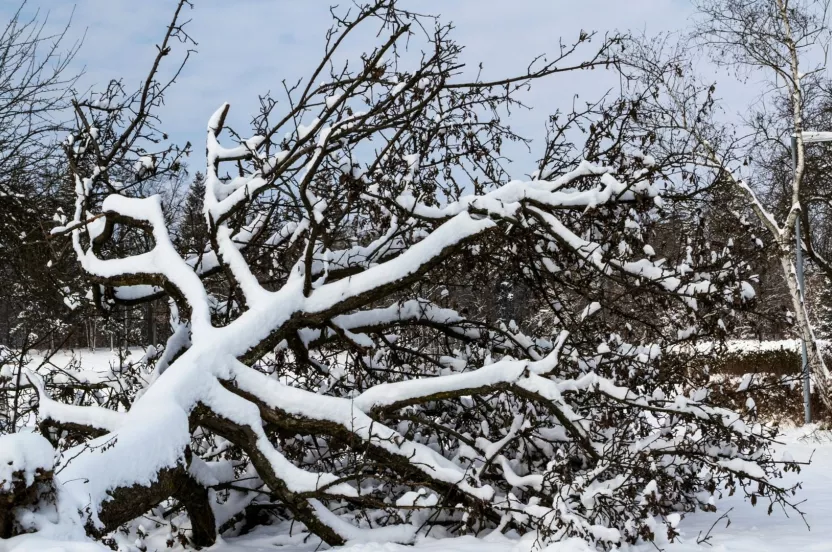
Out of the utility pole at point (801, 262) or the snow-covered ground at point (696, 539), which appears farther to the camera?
the utility pole at point (801, 262)

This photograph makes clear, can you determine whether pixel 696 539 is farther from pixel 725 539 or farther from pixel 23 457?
pixel 23 457

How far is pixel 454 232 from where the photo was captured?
5.10 meters

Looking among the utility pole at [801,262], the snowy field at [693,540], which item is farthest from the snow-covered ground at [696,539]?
the utility pole at [801,262]

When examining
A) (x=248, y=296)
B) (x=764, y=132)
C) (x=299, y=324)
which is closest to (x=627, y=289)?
(x=299, y=324)

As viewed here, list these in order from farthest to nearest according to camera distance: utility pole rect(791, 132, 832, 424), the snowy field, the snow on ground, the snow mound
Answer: utility pole rect(791, 132, 832, 424) → the snow on ground → the snowy field → the snow mound

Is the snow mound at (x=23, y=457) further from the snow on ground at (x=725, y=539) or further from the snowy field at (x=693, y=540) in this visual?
the snow on ground at (x=725, y=539)

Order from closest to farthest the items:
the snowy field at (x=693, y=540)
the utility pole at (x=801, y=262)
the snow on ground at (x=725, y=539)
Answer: the snowy field at (x=693, y=540), the snow on ground at (x=725, y=539), the utility pole at (x=801, y=262)

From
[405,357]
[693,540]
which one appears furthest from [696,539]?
[405,357]

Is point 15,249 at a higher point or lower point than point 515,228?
higher

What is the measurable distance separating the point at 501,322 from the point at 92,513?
391 cm

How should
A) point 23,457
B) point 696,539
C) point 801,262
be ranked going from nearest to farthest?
point 23,457 → point 696,539 → point 801,262

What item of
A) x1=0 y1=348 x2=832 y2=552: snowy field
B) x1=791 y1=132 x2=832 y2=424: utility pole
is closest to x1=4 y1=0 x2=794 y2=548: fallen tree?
x1=0 y1=348 x2=832 y2=552: snowy field

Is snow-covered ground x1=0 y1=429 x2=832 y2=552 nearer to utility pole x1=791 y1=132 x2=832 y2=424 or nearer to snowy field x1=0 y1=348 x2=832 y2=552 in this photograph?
snowy field x1=0 y1=348 x2=832 y2=552

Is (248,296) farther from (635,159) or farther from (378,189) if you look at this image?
(635,159)
